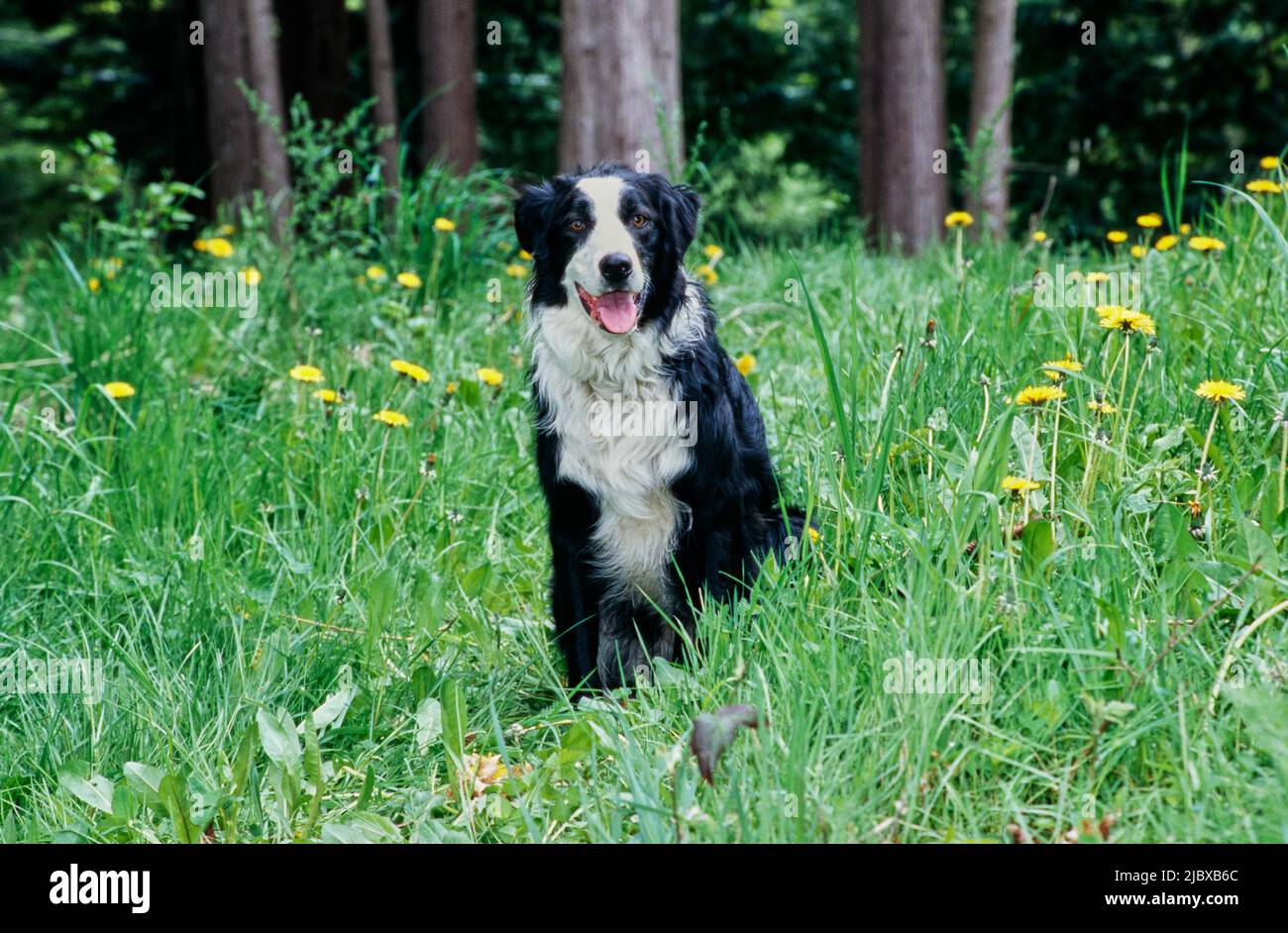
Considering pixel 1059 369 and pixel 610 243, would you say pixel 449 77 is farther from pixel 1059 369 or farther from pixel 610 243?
pixel 1059 369

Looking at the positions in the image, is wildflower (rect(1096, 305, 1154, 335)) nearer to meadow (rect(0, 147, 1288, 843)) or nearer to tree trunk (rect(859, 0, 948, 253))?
meadow (rect(0, 147, 1288, 843))

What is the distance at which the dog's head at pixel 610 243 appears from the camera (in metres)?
3.05

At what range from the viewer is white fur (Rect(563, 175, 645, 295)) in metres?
3.04

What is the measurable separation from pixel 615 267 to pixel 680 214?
1.14 feet

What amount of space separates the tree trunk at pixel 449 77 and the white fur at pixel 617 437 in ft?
20.0

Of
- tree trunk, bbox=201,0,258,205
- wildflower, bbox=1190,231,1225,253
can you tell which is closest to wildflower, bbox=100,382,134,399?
wildflower, bbox=1190,231,1225,253

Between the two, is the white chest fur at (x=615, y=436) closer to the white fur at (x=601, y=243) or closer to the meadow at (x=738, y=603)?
the white fur at (x=601, y=243)

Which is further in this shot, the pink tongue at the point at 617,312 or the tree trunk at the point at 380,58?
the tree trunk at the point at 380,58

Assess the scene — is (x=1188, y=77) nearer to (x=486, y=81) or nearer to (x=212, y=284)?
(x=486, y=81)

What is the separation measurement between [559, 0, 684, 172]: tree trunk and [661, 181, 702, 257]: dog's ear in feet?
9.19

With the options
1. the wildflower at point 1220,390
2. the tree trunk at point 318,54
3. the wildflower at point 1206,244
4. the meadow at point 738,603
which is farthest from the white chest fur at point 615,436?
the tree trunk at point 318,54

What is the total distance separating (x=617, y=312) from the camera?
307cm
